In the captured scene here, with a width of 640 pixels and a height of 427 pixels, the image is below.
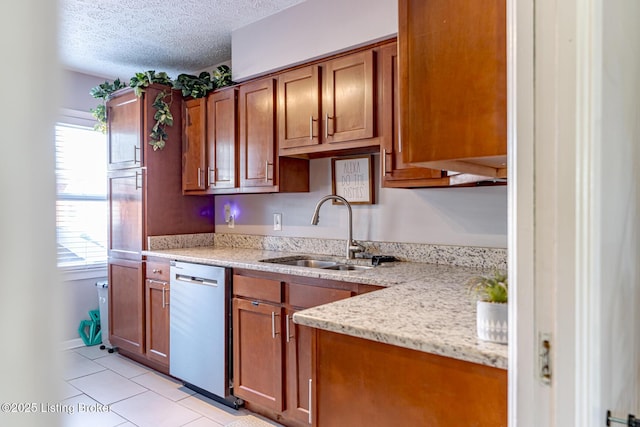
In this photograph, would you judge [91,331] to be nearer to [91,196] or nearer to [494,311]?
[91,196]

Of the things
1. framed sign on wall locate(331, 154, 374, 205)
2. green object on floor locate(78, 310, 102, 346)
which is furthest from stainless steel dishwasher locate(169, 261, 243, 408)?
green object on floor locate(78, 310, 102, 346)

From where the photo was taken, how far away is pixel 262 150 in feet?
9.61

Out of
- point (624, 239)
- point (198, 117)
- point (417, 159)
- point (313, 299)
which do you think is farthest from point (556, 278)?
point (198, 117)

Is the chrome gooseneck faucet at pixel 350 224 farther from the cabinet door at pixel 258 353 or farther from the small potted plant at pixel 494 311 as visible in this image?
the small potted plant at pixel 494 311

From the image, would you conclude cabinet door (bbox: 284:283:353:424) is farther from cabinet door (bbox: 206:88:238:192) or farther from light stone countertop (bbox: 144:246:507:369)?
cabinet door (bbox: 206:88:238:192)

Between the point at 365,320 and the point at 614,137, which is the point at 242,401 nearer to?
the point at 365,320

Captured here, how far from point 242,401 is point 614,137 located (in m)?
2.51

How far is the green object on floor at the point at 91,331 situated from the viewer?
3.81 m

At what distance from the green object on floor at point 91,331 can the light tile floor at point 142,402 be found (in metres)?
0.55

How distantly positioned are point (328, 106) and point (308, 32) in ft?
1.85

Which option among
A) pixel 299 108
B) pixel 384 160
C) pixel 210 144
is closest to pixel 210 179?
pixel 210 144

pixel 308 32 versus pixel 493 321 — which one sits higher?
pixel 308 32

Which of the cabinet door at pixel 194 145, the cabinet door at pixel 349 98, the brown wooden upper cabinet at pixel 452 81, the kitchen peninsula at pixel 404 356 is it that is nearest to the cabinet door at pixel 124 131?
the cabinet door at pixel 194 145

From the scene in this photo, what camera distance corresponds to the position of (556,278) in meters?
0.74
